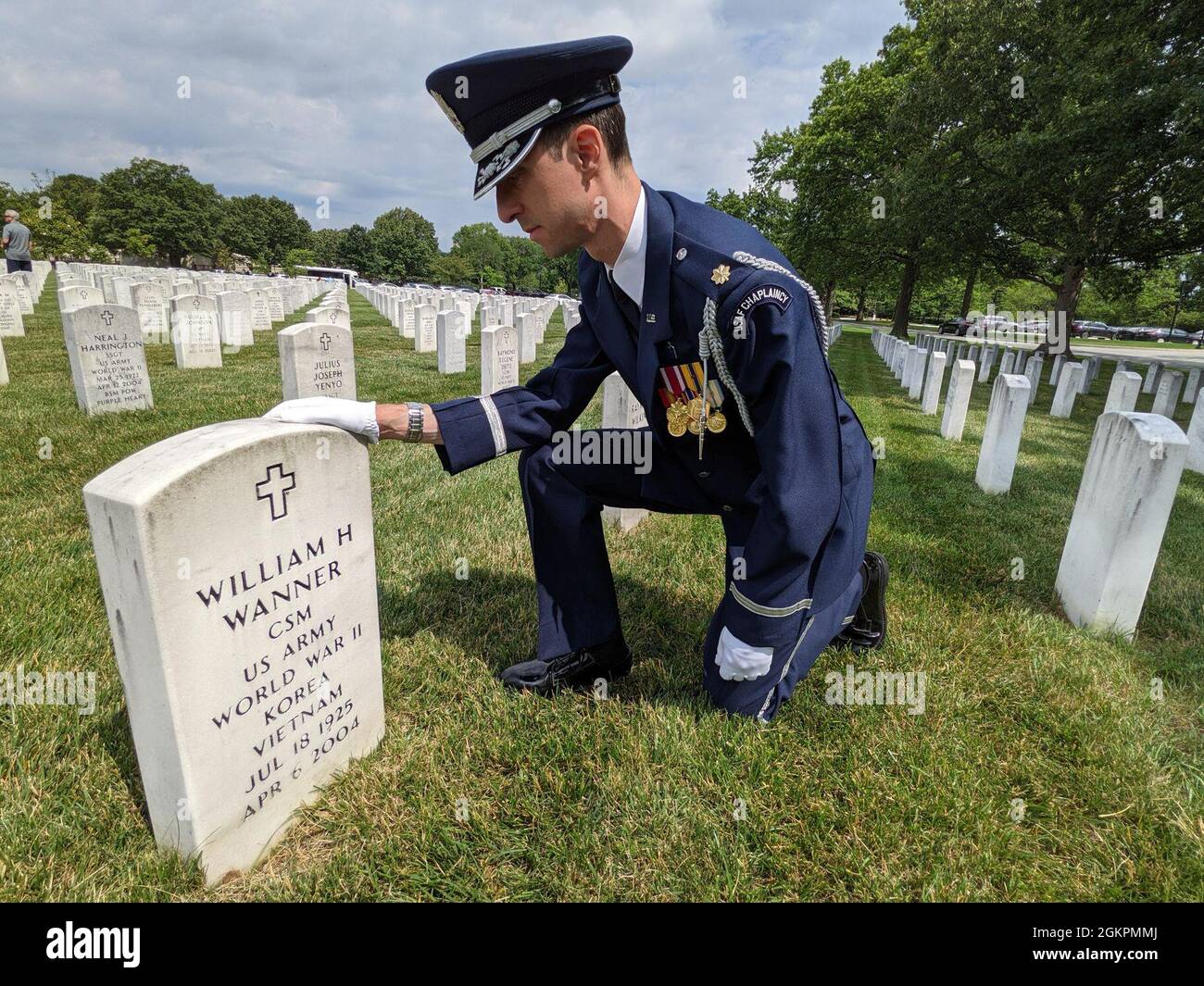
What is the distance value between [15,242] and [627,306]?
20.9 m

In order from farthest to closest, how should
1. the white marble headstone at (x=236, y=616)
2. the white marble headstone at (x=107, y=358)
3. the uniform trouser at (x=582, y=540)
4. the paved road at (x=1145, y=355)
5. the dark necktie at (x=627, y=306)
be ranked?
the paved road at (x=1145, y=355) → the white marble headstone at (x=107, y=358) → the uniform trouser at (x=582, y=540) → the dark necktie at (x=627, y=306) → the white marble headstone at (x=236, y=616)

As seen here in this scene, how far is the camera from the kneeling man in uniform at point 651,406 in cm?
190

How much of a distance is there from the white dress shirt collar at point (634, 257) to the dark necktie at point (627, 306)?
0.08 meters

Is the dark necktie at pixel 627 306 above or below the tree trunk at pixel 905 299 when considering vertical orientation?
below

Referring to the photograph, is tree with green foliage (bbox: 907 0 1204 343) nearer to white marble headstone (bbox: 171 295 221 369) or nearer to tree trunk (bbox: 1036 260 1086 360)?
tree trunk (bbox: 1036 260 1086 360)

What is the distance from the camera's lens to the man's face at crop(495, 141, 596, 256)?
1919mm

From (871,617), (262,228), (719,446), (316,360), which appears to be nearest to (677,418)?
(719,446)

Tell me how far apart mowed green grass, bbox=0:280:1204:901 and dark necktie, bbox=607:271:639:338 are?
1.48 meters

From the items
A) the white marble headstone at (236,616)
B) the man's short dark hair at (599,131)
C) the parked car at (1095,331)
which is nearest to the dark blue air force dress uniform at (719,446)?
the man's short dark hair at (599,131)

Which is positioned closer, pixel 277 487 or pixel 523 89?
pixel 277 487

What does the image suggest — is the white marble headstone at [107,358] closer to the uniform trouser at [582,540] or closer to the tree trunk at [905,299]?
the uniform trouser at [582,540]

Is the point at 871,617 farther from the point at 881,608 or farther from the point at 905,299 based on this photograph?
the point at 905,299

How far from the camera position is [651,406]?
92.0 inches

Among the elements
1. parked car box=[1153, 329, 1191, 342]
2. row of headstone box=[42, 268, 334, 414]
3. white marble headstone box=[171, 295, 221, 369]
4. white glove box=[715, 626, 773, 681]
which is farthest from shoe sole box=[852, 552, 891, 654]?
parked car box=[1153, 329, 1191, 342]
